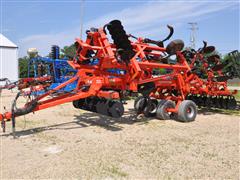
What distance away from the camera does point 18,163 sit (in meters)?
4.66

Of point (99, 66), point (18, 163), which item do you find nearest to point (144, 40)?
point (99, 66)

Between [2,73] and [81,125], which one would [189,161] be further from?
[2,73]

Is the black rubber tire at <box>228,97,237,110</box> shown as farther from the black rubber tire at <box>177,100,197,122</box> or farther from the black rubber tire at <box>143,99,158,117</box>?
the black rubber tire at <box>143,99,158,117</box>

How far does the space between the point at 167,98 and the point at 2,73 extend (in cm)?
2671

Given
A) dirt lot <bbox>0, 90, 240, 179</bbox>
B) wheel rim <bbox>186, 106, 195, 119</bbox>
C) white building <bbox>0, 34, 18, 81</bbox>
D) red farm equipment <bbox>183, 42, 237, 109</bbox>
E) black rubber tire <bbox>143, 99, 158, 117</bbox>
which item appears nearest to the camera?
dirt lot <bbox>0, 90, 240, 179</bbox>

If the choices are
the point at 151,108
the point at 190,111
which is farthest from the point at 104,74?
the point at 190,111

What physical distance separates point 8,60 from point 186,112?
92.1 ft

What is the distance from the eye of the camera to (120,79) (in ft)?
24.3

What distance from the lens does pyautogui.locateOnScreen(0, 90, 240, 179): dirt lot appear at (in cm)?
429

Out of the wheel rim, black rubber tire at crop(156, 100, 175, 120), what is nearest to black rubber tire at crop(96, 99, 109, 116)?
black rubber tire at crop(156, 100, 175, 120)

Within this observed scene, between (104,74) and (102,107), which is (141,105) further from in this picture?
(102,107)

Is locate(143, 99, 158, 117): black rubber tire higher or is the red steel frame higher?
the red steel frame

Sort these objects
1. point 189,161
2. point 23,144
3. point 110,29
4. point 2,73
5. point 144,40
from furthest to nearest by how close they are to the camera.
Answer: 1. point 2,73
2. point 144,40
3. point 110,29
4. point 23,144
5. point 189,161

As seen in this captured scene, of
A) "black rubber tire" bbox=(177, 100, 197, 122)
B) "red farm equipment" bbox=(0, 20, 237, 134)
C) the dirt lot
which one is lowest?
the dirt lot
